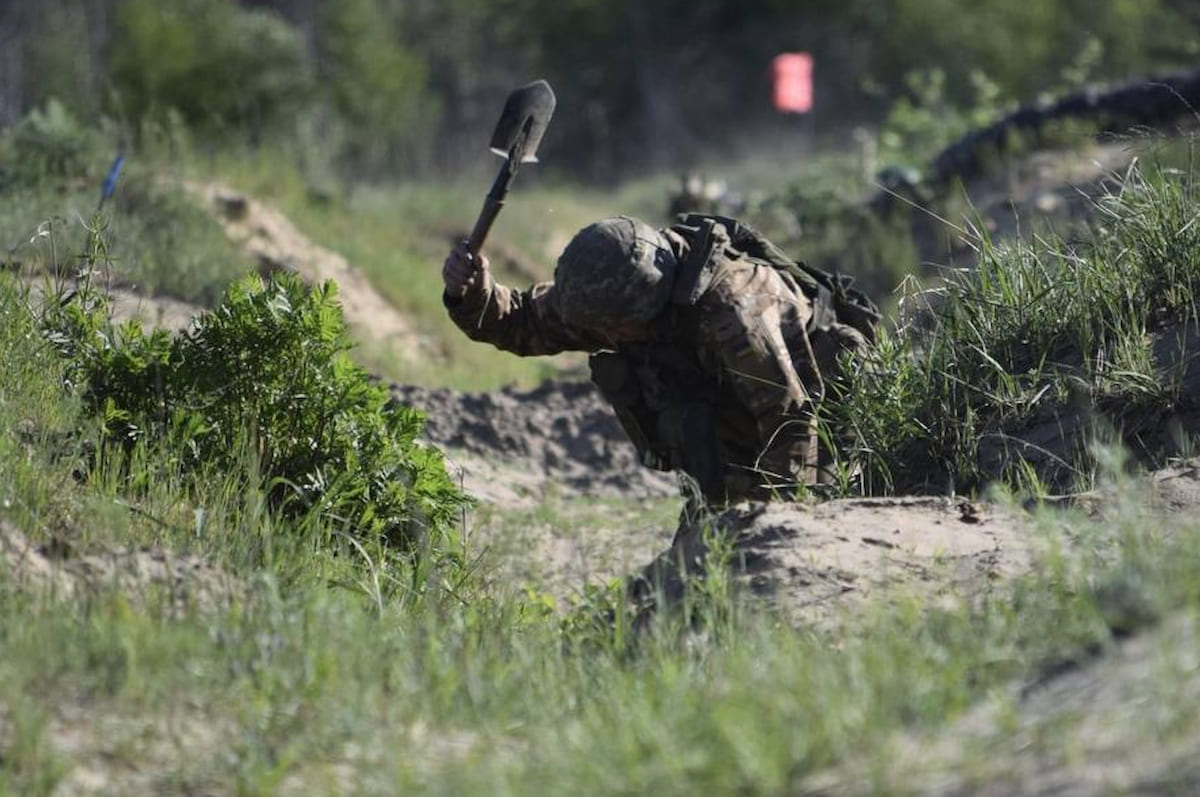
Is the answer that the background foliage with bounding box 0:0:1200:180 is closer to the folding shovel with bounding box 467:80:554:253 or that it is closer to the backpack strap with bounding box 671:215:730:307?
the folding shovel with bounding box 467:80:554:253

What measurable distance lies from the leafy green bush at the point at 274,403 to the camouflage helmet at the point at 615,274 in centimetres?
90

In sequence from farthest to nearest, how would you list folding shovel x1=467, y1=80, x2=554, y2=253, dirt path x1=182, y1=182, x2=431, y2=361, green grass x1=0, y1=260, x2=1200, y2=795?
dirt path x1=182, y1=182, x2=431, y2=361 < folding shovel x1=467, y1=80, x2=554, y2=253 < green grass x1=0, y1=260, x2=1200, y2=795

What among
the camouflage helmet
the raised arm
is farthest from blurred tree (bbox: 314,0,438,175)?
the camouflage helmet

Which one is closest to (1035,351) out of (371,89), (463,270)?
(463,270)

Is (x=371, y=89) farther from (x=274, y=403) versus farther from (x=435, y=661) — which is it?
(x=435, y=661)

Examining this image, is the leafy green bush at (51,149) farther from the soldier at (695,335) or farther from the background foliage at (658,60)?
the background foliage at (658,60)

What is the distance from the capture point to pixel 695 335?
19.4 feet

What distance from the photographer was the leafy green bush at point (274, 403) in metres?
5.07

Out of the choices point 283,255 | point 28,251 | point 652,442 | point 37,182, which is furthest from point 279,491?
point 283,255

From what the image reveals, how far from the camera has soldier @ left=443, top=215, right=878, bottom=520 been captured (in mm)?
5777

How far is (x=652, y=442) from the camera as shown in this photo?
20.1 feet

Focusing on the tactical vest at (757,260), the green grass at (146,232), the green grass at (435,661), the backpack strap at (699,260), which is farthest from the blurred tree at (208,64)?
the green grass at (435,661)

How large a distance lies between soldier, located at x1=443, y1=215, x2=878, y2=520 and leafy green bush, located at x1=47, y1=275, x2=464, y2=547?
0.97 m

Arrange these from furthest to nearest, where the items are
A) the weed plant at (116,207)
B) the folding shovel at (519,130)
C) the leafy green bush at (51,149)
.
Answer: the leafy green bush at (51,149) → the weed plant at (116,207) → the folding shovel at (519,130)
